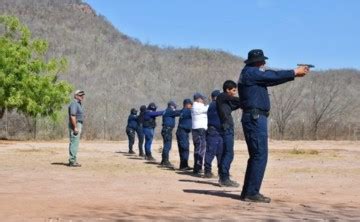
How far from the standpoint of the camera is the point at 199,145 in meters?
14.7

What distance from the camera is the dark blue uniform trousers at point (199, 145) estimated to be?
14.6 meters

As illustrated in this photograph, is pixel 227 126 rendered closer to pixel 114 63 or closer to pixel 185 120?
pixel 185 120

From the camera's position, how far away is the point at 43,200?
9648 mm

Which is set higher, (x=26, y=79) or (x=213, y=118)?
(x=26, y=79)

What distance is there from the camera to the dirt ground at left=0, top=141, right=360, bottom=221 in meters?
8.30

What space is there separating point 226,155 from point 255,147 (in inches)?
102

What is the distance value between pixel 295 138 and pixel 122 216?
109 feet

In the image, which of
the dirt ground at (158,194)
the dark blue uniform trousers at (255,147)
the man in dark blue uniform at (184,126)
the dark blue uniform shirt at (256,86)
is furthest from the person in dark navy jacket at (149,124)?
the dark blue uniform trousers at (255,147)

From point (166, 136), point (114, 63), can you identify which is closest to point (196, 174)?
point (166, 136)

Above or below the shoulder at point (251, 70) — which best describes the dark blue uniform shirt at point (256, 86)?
below

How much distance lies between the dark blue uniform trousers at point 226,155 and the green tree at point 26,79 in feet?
70.0

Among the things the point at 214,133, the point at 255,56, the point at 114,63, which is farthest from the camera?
the point at 114,63

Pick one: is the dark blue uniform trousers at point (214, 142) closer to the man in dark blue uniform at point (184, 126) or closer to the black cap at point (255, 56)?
the man in dark blue uniform at point (184, 126)

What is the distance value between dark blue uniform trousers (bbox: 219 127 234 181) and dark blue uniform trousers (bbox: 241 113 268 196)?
236cm
